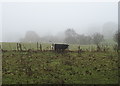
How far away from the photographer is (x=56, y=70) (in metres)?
16.0

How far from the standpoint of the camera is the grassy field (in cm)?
1357

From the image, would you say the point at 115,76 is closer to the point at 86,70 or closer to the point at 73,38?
the point at 86,70

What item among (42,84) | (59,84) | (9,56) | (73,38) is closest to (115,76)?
(59,84)

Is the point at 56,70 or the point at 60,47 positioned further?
the point at 60,47

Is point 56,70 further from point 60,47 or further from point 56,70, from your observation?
point 60,47

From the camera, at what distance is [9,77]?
1423 centimetres

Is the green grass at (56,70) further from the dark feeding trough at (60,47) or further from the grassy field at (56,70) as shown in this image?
the dark feeding trough at (60,47)

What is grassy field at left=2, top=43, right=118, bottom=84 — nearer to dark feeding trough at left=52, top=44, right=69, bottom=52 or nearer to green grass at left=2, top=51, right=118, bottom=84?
green grass at left=2, top=51, right=118, bottom=84

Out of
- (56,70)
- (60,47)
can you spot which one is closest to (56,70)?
(56,70)

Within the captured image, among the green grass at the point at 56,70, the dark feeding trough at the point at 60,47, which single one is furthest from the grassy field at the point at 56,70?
the dark feeding trough at the point at 60,47

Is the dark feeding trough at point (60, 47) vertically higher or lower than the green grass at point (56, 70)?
higher

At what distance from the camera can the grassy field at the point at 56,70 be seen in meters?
13.6

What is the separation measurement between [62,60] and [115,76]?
6036 millimetres

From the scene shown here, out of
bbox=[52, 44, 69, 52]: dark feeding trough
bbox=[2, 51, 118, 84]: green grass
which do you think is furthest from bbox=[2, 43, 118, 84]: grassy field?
bbox=[52, 44, 69, 52]: dark feeding trough
